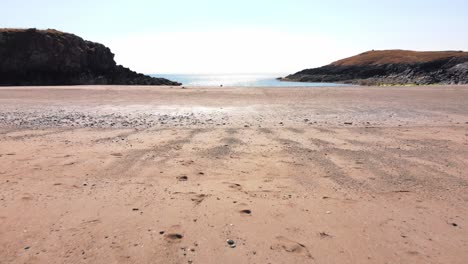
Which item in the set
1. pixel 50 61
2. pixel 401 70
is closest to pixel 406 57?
pixel 401 70

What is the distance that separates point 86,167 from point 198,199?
211cm

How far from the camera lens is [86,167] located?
5285 millimetres

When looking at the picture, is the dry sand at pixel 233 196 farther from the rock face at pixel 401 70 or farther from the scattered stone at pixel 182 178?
the rock face at pixel 401 70

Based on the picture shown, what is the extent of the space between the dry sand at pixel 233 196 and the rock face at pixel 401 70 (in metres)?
47.0

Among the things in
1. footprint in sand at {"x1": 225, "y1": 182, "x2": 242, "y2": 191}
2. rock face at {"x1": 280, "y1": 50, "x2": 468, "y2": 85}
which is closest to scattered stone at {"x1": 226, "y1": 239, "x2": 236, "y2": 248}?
footprint in sand at {"x1": 225, "y1": 182, "x2": 242, "y2": 191}

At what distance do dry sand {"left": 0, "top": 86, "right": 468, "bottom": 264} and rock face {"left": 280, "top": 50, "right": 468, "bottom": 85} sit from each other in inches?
1851

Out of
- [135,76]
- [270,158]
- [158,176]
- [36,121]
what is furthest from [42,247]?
[135,76]

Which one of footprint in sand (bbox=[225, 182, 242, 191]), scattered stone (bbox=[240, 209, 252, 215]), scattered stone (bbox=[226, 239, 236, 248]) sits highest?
footprint in sand (bbox=[225, 182, 242, 191])

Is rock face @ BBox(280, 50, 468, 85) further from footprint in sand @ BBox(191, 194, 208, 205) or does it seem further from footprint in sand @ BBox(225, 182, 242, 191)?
footprint in sand @ BBox(191, 194, 208, 205)

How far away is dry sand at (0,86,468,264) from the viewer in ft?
9.87

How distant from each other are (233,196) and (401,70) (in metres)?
63.2

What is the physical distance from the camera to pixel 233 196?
4148mm

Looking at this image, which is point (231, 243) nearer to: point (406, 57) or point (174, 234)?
point (174, 234)

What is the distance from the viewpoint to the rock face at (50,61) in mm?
41125
